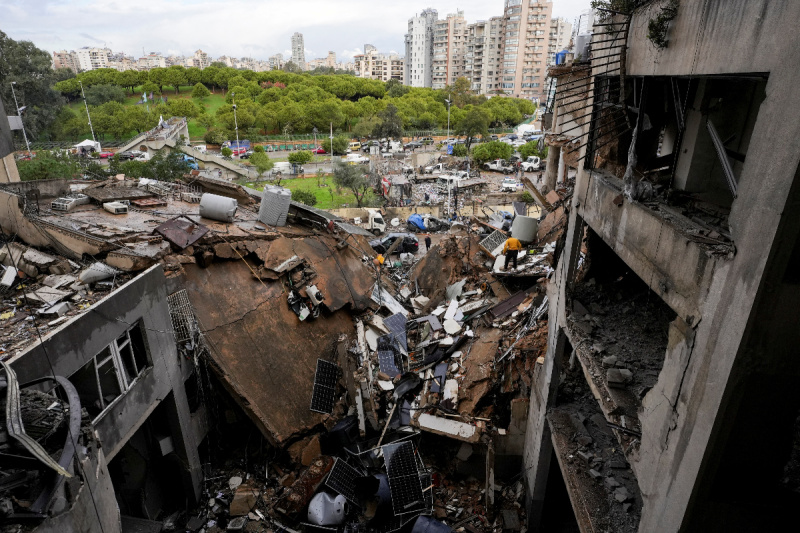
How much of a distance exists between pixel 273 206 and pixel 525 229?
8.12m

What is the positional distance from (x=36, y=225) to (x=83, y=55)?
20365 centimetres

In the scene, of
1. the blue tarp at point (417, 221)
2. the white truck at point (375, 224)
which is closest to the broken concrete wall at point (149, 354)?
the white truck at point (375, 224)

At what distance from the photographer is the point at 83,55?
534 feet

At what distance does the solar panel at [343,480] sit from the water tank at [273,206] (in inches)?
295

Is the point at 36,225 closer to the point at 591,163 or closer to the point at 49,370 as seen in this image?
the point at 49,370

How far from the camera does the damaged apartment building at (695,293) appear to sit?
3256mm

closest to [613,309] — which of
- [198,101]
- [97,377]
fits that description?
[97,377]

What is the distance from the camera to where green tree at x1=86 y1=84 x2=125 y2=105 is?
62713 mm

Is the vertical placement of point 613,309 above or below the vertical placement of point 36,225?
below

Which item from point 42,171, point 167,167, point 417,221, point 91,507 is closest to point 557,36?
point 417,221

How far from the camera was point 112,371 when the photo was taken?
25.8 ft

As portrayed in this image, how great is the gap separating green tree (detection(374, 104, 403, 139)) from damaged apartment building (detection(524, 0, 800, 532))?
56.3 metres

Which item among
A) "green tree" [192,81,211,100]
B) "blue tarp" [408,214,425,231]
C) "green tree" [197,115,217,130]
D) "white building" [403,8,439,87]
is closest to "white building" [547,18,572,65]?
"white building" [403,8,439,87]

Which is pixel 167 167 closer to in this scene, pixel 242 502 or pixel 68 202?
pixel 68 202
